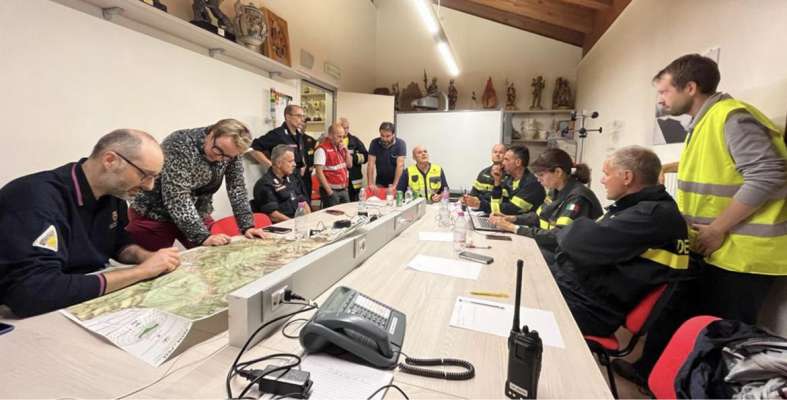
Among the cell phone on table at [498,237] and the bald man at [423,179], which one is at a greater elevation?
the bald man at [423,179]

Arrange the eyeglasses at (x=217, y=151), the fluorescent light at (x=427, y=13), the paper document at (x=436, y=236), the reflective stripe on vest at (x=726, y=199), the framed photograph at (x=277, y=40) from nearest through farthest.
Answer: the reflective stripe on vest at (x=726, y=199), the eyeglasses at (x=217, y=151), the paper document at (x=436, y=236), the fluorescent light at (x=427, y=13), the framed photograph at (x=277, y=40)

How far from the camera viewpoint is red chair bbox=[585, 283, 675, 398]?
133 centimetres

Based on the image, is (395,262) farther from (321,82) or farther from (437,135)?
(437,135)

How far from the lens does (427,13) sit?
3004 millimetres

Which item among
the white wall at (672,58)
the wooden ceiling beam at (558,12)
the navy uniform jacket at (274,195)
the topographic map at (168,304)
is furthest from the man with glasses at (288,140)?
the wooden ceiling beam at (558,12)

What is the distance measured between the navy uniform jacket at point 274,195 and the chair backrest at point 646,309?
2519 millimetres

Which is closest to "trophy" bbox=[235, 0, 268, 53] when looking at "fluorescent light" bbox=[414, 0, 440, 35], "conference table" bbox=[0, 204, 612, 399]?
"fluorescent light" bbox=[414, 0, 440, 35]

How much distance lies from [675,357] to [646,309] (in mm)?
A: 487

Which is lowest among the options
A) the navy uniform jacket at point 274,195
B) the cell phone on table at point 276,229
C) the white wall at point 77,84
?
the cell phone on table at point 276,229

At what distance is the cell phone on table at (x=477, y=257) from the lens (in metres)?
1.65

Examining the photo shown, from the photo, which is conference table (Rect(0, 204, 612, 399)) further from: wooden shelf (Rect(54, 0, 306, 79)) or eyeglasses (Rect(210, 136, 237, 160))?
wooden shelf (Rect(54, 0, 306, 79))

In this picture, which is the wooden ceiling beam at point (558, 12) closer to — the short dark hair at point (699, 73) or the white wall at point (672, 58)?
the white wall at point (672, 58)

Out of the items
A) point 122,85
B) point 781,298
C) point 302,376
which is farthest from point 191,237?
point 781,298

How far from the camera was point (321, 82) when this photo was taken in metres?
4.78
